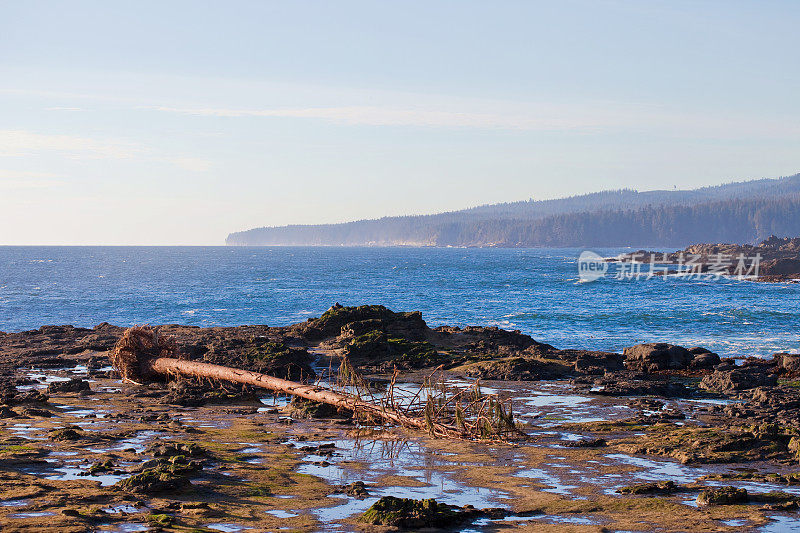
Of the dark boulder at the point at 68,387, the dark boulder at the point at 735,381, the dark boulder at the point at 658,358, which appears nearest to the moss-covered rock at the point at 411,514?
the dark boulder at the point at 68,387

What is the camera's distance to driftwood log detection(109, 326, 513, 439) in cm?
1274

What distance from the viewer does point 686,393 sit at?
19391mm

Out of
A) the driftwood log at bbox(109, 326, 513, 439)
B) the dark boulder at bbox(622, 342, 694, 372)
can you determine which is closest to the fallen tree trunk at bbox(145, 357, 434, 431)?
the driftwood log at bbox(109, 326, 513, 439)

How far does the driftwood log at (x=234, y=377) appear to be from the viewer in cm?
1274

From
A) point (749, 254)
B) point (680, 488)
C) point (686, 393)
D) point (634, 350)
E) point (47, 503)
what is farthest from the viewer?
point (749, 254)

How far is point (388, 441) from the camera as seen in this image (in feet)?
43.5

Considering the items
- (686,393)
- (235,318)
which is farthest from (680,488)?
(235,318)

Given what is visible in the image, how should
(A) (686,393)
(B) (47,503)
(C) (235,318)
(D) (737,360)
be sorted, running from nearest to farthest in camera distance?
1. (B) (47,503)
2. (A) (686,393)
3. (D) (737,360)
4. (C) (235,318)

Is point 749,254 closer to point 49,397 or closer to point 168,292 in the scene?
point 168,292

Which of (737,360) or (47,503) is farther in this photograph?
(737,360)

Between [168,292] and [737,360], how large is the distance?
59.9m

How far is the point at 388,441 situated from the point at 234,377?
6092 millimetres

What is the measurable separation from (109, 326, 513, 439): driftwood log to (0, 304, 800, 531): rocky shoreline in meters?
0.35

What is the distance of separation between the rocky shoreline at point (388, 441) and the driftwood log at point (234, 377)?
13.9 inches
